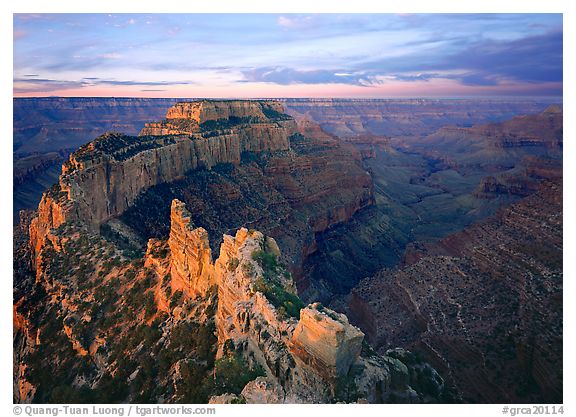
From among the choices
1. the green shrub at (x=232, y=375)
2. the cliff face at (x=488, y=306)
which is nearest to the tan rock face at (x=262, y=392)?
the green shrub at (x=232, y=375)

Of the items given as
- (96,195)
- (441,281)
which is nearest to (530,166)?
(441,281)

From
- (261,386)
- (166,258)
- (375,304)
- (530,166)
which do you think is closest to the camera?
(261,386)

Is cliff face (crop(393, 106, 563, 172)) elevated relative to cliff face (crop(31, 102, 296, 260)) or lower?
lower

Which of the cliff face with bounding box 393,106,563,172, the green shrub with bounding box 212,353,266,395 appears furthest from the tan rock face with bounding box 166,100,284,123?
the cliff face with bounding box 393,106,563,172

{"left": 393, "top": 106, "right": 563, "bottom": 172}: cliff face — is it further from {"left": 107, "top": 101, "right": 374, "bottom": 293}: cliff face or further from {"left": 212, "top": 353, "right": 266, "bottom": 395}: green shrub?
{"left": 212, "top": 353, "right": 266, "bottom": 395}: green shrub

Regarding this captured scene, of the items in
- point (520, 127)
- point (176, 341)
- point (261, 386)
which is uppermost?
point (261, 386)

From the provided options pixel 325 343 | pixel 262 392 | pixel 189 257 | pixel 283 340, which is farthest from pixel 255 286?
pixel 189 257
